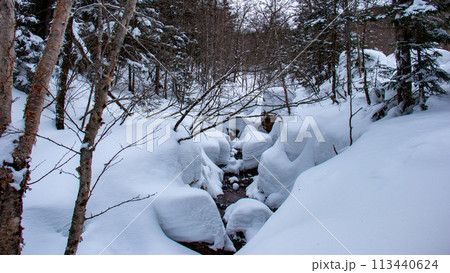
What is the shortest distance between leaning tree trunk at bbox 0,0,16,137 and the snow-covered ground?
0.61 ft

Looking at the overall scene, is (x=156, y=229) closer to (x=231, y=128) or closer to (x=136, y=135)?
(x=136, y=135)

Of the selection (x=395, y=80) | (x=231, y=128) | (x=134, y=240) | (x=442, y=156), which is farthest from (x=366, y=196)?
(x=231, y=128)

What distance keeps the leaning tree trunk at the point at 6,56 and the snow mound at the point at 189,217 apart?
2314 mm

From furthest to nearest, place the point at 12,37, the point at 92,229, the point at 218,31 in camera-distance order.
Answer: the point at 218,31 → the point at 92,229 → the point at 12,37

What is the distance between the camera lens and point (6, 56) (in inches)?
64.2

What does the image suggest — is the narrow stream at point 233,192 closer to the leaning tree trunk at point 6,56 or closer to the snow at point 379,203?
the snow at point 379,203

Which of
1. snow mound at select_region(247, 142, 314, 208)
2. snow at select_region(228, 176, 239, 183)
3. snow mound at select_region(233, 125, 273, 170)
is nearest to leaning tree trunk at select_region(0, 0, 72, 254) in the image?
snow mound at select_region(247, 142, 314, 208)

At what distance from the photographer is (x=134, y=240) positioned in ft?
9.54

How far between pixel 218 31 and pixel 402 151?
1284cm

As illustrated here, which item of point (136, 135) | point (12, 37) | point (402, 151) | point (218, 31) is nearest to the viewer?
point (12, 37)

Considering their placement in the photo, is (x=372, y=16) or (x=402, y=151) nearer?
(x=402, y=151)

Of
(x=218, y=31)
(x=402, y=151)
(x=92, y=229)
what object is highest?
(x=218, y=31)

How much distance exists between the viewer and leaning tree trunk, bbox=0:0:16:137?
1625mm

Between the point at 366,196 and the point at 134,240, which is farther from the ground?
the point at 366,196
